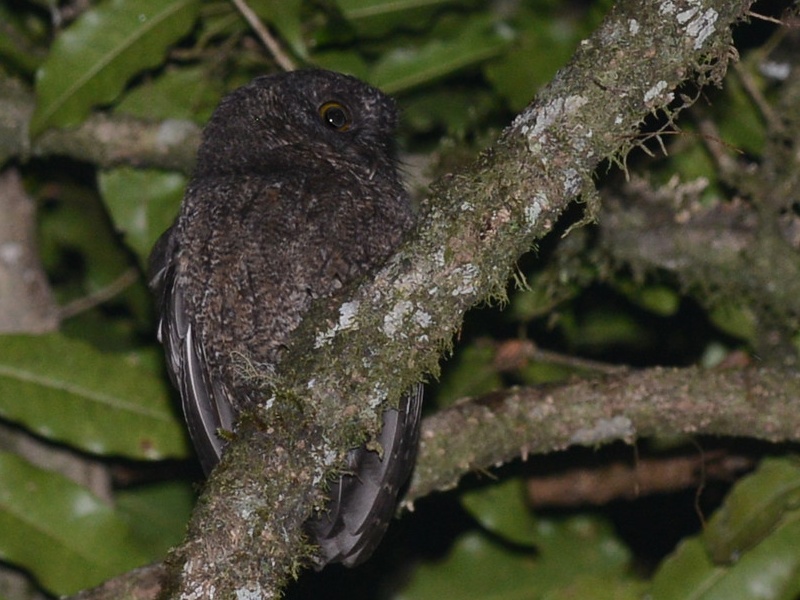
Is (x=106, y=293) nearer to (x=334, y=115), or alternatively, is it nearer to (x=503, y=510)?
(x=334, y=115)

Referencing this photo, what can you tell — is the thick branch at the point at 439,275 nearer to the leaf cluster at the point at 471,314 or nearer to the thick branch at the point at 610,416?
the thick branch at the point at 610,416

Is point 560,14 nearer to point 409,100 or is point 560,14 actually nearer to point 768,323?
point 409,100

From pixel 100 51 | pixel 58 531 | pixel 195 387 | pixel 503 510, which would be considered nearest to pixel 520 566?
pixel 503 510

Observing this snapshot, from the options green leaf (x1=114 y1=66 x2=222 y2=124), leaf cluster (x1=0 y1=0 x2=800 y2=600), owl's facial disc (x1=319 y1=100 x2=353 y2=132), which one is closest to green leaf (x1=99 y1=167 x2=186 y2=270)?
leaf cluster (x1=0 y1=0 x2=800 y2=600)

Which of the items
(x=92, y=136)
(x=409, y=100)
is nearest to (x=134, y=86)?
(x=92, y=136)

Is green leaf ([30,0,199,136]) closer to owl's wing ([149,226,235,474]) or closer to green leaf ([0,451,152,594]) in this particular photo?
owl's wing ([149,226,235,474])

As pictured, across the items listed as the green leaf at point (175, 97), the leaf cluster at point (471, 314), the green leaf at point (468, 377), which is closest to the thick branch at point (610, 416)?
the leaf cluster at point (471, 314)
